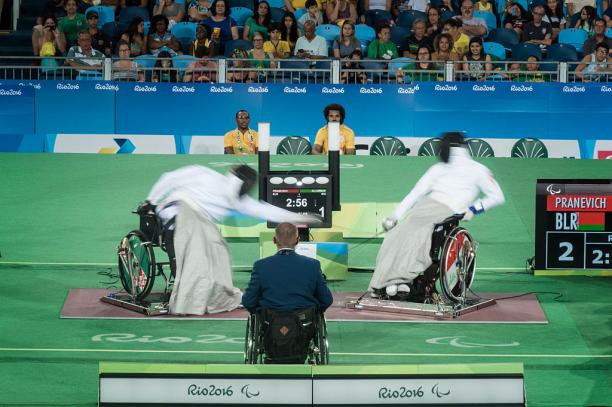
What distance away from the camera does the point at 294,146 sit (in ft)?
70.9

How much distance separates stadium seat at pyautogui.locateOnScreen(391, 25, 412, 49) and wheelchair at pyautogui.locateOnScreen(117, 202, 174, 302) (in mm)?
12991

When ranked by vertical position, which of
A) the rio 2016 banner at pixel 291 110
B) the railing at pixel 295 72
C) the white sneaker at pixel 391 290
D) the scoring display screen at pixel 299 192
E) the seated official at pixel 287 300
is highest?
the railing at pixel 295 72

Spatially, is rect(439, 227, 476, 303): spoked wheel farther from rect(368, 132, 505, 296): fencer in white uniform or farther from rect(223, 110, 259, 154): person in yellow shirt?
rect(223, 110, 259, 154): person in yellow shirt

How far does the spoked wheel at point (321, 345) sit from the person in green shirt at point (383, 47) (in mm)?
14874

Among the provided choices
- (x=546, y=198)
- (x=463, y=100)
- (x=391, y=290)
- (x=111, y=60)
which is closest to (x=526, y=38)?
(x=463, y=100)

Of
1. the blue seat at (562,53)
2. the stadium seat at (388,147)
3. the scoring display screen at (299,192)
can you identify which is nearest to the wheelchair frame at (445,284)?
the scoring display screen at (299,192)

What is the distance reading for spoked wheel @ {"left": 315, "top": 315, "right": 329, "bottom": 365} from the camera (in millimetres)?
9352

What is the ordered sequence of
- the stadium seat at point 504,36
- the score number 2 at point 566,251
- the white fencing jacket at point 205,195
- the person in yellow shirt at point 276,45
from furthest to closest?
the stadium seat at point 504,36 < the person in yellow shirt at point 276,45 < the score number 2 at point 566,251 < the white fencing jacket at point 205,195

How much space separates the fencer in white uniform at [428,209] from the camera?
41.8ft

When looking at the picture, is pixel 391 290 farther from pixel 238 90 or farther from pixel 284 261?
pixel 238 90

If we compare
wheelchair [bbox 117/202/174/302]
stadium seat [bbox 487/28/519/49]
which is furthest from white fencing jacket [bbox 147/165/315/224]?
stadium seat [bbox 487/28/519/49]

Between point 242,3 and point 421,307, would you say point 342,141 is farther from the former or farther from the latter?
point 421,307

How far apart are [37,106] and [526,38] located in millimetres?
9481

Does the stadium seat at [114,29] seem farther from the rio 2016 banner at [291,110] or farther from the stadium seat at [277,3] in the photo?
the stadium seat at [277,3]
